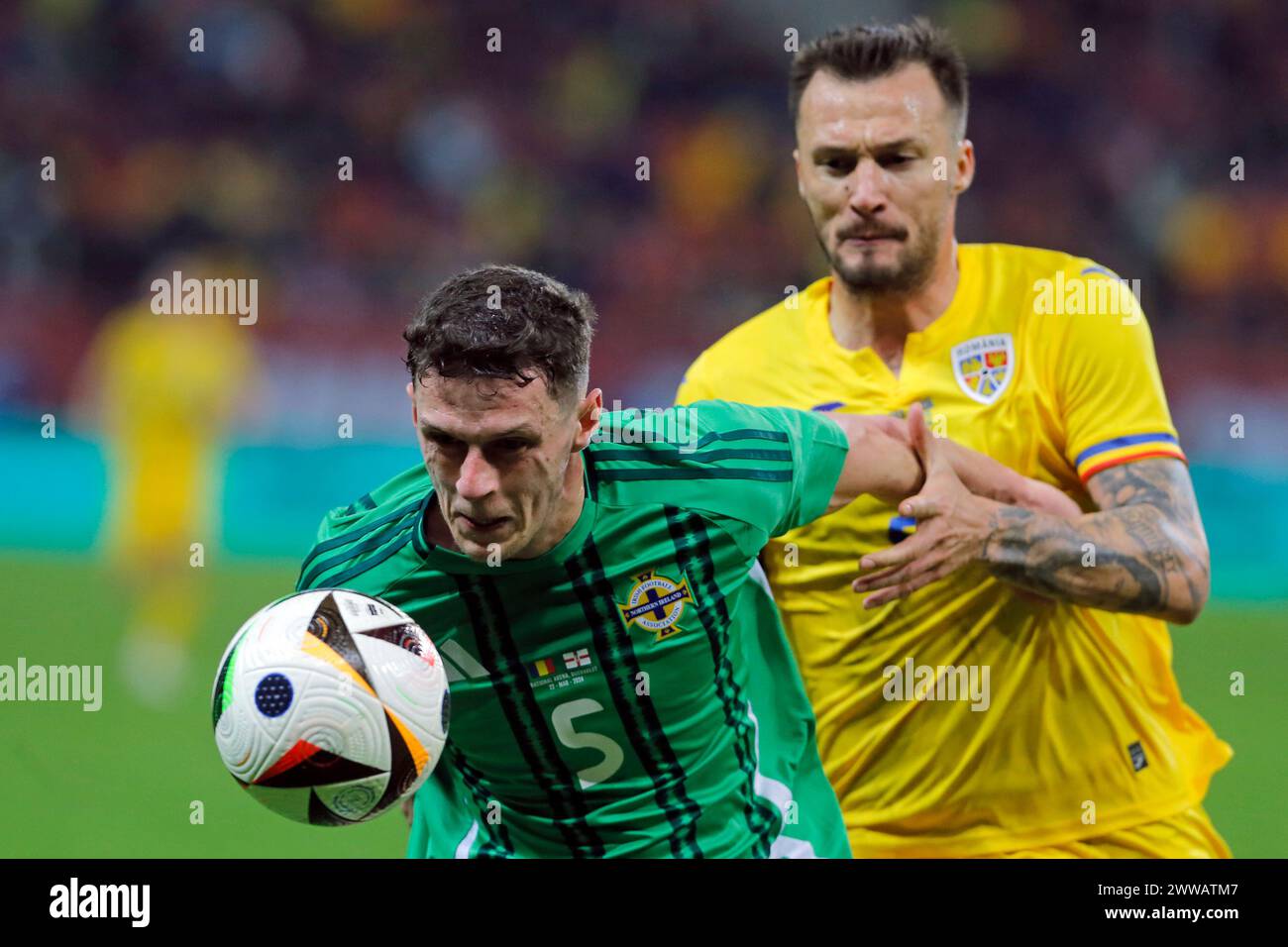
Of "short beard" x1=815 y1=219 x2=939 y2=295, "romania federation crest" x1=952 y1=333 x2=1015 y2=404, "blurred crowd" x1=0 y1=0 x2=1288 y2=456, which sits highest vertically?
"blurred crowd" x1=0 y1=0 x2=1288 y2=456

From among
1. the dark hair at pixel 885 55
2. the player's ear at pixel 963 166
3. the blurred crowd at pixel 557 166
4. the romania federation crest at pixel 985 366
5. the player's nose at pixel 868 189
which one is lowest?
the romania federation crest at pixel 985 366

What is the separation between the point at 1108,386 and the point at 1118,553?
19.1 inches

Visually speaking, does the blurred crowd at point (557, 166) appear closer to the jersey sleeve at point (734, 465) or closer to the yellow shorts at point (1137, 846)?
the yellow shorts at point (1137, 846)

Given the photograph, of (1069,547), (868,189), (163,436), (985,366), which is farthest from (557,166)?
(1069,547)

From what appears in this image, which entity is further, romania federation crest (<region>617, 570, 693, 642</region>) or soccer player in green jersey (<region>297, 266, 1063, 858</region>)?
romania federation crest (<region>617, 570, 693, 642</region>)

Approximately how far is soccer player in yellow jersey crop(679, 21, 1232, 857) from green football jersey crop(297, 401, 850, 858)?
0.49 m

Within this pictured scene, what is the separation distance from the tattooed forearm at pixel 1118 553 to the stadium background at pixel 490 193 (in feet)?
23.4

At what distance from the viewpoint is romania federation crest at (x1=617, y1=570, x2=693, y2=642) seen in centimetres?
351

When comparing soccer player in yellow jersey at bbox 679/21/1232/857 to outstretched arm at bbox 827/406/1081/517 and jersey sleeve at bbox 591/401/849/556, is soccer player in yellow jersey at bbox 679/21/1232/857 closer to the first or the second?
outstretched arm at bbox 827/406/1081/517

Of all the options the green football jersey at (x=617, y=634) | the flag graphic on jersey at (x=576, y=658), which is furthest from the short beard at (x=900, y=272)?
the flag graphic on jersey at (x=576, y=658)

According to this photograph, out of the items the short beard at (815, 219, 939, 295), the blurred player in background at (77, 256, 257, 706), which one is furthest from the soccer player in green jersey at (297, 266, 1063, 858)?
the blurred player in background at (77, 256, 257, 706)

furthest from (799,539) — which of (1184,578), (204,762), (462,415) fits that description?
(204,762)

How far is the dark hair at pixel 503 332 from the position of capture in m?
→ 3.16

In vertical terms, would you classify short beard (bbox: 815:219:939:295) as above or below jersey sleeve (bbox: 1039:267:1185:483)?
above
